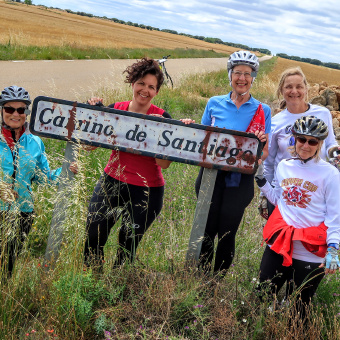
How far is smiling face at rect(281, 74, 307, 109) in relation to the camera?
3791mm

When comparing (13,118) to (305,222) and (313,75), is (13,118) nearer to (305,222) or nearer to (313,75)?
(305,222)

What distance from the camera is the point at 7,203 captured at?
9.79 feet

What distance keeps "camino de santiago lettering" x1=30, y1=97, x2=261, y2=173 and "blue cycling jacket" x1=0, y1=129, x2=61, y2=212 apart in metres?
0.12

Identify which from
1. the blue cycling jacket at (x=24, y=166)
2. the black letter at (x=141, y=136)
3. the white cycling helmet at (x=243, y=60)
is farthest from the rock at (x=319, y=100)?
the blue cycling jacket at (x=24, y=166)

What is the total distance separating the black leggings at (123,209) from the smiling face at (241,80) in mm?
963

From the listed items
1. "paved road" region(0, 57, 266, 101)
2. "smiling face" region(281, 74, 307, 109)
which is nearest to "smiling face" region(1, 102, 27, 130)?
"smiling face" region(281, 74, 307, 109)

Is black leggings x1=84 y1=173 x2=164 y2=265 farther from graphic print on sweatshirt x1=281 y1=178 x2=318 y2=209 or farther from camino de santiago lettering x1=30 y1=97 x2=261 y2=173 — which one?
graphic print on sweatshirt x1=281 y1=178 x2=318 y2=209

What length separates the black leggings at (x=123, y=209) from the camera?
3.26m

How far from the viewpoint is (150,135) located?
318cm

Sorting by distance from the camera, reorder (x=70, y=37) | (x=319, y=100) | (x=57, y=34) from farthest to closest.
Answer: (x=57, y=34) → (x=70, y=37) → (x=319, y=100)

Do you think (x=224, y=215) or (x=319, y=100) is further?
(x=319, y=100)

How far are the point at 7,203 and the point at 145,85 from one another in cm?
129

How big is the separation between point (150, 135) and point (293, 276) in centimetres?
142

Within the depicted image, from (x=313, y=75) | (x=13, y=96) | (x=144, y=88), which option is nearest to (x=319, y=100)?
(x=144, y=88)
